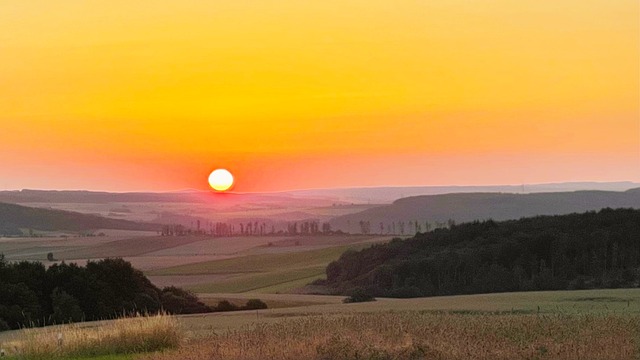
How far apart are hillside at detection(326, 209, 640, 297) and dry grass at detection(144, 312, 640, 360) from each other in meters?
48.3

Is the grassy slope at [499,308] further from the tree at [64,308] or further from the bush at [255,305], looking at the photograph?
the bush at [255,305]

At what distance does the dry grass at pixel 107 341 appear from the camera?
82.1 feet

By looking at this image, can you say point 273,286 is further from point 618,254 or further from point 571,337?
point 571,337

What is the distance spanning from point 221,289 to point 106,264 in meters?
40.9

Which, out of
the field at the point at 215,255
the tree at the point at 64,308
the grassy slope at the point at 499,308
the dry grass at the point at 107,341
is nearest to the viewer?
the dry grass at the point at 107,341

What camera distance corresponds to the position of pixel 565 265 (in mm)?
83000

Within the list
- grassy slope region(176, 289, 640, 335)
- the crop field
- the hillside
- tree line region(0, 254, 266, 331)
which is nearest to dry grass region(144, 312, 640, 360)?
grassy slope region(176, 289, 640, 335)

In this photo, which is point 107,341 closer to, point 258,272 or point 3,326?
point 3,326

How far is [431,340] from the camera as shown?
74.5ft

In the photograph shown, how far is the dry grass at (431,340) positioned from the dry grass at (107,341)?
36.2 inches

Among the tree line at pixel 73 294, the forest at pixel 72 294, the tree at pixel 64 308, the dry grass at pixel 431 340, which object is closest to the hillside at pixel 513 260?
the tree line at pixel 73 294

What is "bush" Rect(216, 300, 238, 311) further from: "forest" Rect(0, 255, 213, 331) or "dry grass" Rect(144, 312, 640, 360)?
"dry grass" Rect(144, 312, 640, 360)

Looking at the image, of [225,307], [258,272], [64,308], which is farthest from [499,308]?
[258,272]

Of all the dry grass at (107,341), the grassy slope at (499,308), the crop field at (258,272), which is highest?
the dry grass at (107,341)
